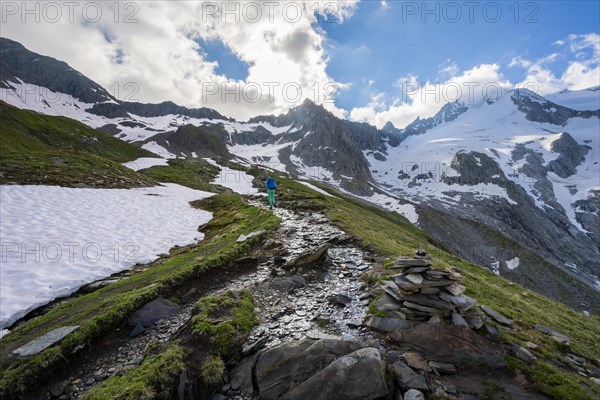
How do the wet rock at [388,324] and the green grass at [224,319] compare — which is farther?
the wet rock at [388,324]

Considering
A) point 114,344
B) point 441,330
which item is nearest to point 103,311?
point 114,344

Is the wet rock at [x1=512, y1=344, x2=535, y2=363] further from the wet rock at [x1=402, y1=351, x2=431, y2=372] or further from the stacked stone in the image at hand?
the wet rock at [x1=402, y1=351, x2=431, y2=372]

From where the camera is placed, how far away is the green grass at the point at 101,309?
9117 millimetres

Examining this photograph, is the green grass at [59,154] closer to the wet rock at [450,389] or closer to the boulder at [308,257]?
the boulder at [308,257]

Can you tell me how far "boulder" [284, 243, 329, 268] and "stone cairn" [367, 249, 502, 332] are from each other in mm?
6130

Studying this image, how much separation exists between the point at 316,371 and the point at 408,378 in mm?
2489

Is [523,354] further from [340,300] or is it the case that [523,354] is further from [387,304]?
[340,300]

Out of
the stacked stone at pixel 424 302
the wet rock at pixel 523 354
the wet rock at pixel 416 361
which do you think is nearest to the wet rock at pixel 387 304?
the stacked stone at pixel 424 302

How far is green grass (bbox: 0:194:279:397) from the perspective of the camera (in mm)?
9117

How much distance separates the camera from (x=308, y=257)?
17.0 meters

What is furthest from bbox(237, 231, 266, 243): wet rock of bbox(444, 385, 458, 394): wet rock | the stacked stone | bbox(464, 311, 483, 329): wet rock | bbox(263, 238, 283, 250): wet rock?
bbox(444, 385, 458, 394): wet rock

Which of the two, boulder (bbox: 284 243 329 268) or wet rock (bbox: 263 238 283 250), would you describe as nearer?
boulder (bbox: 284 243 329 268)

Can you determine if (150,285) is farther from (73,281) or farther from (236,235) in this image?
(236,235)

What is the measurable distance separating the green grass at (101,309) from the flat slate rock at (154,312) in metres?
0.29
